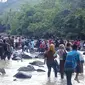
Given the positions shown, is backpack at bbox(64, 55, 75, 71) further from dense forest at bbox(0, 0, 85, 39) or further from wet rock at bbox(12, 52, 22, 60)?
dense forest at bbox(0, 0, 85, 39)

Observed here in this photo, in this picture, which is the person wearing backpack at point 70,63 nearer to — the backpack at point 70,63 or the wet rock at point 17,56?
the backpack at point 70,63

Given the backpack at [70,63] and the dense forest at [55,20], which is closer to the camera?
the backpack at [70,63]

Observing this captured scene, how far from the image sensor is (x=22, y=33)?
6525 cm

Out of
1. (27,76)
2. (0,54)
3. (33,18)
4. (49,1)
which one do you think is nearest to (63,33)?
(33,18)

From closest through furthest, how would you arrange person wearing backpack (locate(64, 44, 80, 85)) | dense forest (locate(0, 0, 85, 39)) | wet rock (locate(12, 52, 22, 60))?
person wearing backpack (locate(64, 44, 80, 85))
wet rock (locate(12, 52, 22, 60))
dense forest (locate(0, 0, 85, 39))

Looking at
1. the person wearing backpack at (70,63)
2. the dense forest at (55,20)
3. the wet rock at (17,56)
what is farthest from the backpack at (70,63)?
the dense forest at (55,20)

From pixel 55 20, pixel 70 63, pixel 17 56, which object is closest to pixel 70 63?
pixel 70 63

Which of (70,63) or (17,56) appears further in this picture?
(17,56)

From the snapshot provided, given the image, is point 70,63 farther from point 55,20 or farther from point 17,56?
point 55,20

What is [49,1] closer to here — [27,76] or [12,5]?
[27,76]

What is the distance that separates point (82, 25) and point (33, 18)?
1973 centimetres

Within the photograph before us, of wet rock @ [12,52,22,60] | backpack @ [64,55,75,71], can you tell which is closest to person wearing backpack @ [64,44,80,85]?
backpack @ [64,55,75,71]

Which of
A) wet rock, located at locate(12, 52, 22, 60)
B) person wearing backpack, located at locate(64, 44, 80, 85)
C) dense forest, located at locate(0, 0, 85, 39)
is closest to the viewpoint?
person wearing backpack, located at locate(64, 44, 80, 85)

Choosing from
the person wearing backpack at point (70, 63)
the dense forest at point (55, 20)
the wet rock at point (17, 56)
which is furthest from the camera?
the dense forest at point (55, 20)
